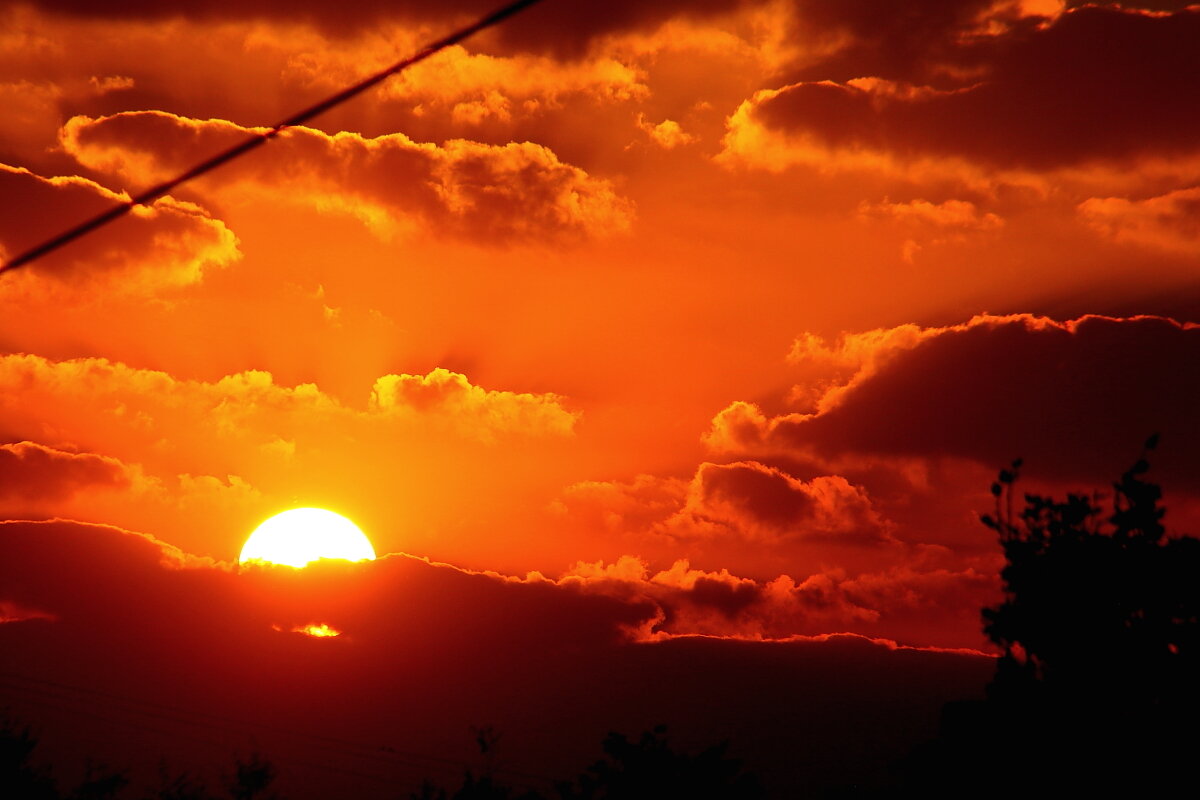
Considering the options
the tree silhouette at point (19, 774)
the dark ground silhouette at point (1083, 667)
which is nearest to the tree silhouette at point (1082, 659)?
the dark ground silhouette at point (1083, 667)

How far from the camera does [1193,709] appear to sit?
24.5 m

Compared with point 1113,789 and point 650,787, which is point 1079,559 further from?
point 650,787

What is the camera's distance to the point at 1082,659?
2623 centimetres

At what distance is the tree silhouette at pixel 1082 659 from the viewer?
2470cm

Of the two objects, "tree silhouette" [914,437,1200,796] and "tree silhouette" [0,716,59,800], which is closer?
"tree silhouette" [914,437,1200,796]

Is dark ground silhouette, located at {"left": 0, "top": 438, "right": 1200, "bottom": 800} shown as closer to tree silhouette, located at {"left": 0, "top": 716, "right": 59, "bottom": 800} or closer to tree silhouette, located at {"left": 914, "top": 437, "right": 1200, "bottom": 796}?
tree silhouette, located at {"left": 914, "top": 437, "right": 1200, "bottom": 796}

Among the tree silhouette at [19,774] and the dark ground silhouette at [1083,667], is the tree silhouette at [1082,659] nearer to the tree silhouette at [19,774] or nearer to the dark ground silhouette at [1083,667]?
the dark ground silhouette at [1083,667]

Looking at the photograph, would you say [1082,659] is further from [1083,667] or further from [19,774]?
[19,774]

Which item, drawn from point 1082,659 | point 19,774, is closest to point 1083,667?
point 1082,659

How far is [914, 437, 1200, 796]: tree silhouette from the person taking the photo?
81.0 feet

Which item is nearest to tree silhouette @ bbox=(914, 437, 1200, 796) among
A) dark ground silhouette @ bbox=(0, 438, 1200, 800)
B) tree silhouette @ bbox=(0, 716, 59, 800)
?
dark ground silhouette @ bbox=(0, 438, 1200, 800)

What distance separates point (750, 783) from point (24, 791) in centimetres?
4234

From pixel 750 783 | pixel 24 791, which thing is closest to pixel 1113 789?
pixel 750 783

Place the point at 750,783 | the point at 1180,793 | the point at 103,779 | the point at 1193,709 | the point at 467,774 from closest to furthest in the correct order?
1. the point at 1180,793
2. the point at 1193,709
3. the point at 750,783
4. the point at 467,774
5. the point at 103,779
